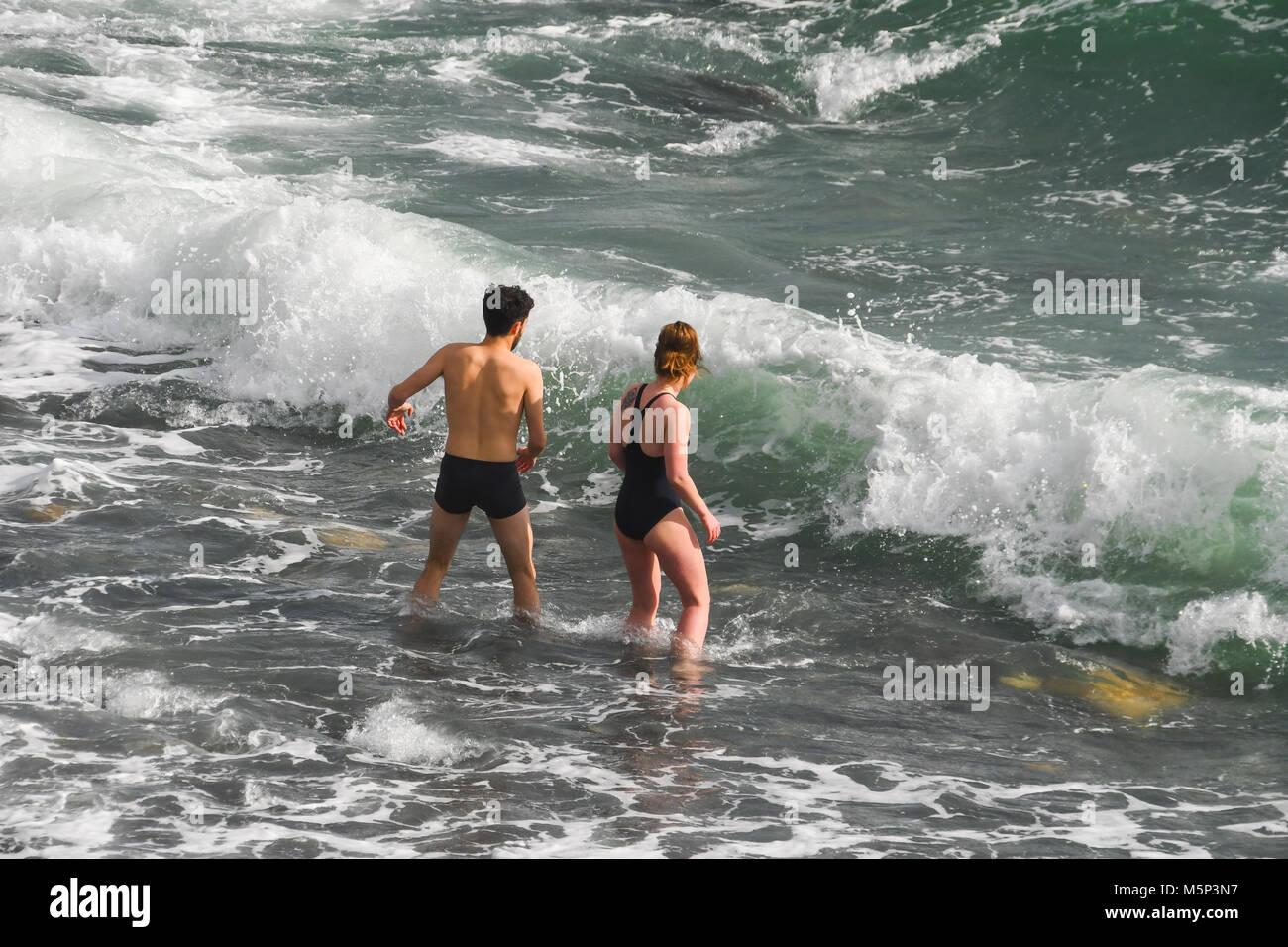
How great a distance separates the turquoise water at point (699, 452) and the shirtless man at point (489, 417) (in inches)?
27.8

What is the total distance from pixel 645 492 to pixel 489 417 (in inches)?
36.5

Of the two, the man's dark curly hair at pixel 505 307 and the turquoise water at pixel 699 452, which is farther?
the man's dark curly hair at pixel 505 307

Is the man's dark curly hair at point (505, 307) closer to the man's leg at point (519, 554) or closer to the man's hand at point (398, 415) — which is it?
the man's hand at point (398, 415)

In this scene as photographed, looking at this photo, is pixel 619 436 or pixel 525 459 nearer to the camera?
pixel 619 436

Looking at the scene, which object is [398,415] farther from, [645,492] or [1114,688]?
[1114,688]

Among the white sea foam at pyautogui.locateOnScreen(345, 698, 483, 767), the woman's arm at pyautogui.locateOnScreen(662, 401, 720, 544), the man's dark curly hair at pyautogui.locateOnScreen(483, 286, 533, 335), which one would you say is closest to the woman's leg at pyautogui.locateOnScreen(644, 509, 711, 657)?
the woman's arm at pyautogui.locateOnScreen(662, 401, 720, 544)

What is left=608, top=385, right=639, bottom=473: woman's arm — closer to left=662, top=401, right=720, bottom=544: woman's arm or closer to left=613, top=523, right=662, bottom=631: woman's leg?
left=662, top=401, right=720, bottom=544: woman's arm

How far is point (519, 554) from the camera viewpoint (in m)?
7.51

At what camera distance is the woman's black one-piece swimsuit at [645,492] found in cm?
711

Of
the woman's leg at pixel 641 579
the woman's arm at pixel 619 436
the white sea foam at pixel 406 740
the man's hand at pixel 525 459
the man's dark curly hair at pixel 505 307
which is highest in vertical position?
the man's dark curly hair at pixel 505 307

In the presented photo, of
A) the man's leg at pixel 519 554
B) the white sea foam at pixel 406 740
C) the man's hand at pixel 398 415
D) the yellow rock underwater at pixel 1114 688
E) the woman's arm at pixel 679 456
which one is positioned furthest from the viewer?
the man's leg at pixel 519 554

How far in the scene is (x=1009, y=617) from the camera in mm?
8195

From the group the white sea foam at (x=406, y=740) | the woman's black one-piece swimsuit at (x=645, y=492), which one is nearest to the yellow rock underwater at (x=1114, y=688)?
the woman's black one-piece swimsuit at (x=645, y=492)

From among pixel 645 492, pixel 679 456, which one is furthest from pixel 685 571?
pixel 679 456
